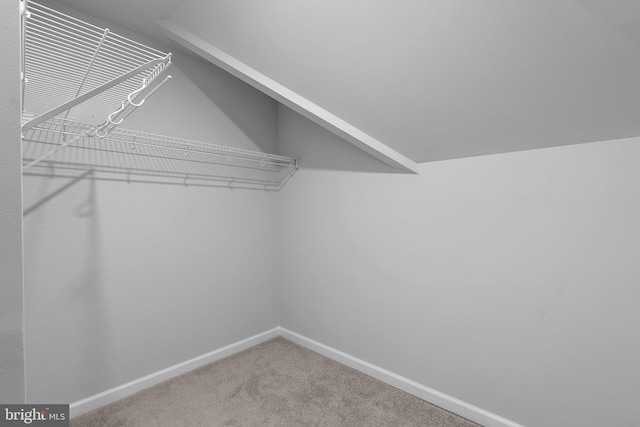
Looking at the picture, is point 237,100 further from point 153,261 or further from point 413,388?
point 413,388

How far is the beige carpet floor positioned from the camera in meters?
1.81

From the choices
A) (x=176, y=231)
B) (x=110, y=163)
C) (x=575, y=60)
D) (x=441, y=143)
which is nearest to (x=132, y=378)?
(x=176, y=231)

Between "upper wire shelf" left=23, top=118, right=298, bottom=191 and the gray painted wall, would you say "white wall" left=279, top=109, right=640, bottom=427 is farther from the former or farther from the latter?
the gray painted wall

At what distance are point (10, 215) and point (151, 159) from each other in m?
1.69

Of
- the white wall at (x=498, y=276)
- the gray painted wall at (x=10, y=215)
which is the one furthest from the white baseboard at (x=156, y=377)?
the gray painted wall at (x=10, y=215)

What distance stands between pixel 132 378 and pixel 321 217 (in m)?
1.63

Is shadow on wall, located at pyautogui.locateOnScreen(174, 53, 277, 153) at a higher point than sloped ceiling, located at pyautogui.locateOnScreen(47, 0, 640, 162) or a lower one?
higher

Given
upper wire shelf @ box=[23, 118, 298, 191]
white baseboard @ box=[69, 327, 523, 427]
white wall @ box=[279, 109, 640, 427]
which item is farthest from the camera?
white baseboard @ box=[69, 327, 523, 427]

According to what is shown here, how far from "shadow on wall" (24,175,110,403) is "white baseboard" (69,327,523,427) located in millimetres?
Result: 119

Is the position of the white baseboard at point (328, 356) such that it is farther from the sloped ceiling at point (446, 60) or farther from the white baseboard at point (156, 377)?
the sloped ceiling at point (446, 60)

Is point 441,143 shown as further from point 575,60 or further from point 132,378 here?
point 132,378

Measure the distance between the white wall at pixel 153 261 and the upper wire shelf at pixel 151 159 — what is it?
8cm

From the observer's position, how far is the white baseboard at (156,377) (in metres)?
1.87

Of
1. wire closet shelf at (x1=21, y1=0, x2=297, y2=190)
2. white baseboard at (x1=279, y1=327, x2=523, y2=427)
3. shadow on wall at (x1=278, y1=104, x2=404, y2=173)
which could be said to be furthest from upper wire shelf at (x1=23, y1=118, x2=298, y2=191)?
white baseboard at (x1=279, y1=327, x2=523, y2=427)
